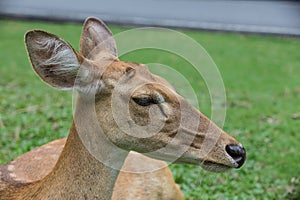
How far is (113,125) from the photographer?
313 centimetres

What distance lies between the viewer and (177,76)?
3.63m

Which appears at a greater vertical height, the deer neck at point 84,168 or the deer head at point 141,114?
the deer head at point 141,114

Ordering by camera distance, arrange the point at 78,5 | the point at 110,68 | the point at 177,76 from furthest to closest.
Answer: the point at 78,5 < the point at 177,76 < the point at 110,68

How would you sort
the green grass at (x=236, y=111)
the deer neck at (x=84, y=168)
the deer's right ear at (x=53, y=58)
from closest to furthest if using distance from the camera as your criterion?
1. the deer's right ear at (x=53, y=58)
2. the deer neck at (x=84, y=168)
3. the green grass at (x=236, y=111)

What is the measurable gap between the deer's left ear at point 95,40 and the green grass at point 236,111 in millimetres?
1717

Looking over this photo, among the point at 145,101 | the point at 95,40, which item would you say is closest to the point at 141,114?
the point at 145,101

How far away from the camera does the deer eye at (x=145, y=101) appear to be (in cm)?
308

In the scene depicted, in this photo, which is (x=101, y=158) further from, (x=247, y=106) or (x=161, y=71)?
(x=247, y=106)

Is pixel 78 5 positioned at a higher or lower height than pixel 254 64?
lower

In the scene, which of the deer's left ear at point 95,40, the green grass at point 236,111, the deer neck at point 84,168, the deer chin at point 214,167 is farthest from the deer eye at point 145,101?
the green grass at point 236,111

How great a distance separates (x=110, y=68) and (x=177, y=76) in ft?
1.84

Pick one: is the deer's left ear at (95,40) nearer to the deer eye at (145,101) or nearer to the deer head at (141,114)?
the deer head at (141,114)

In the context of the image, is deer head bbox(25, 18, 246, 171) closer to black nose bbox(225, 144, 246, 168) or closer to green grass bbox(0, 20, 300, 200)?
black nose bbox(225, 144, 246, 168)

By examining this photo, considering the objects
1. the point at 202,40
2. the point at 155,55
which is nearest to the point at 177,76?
the point at 155,55
